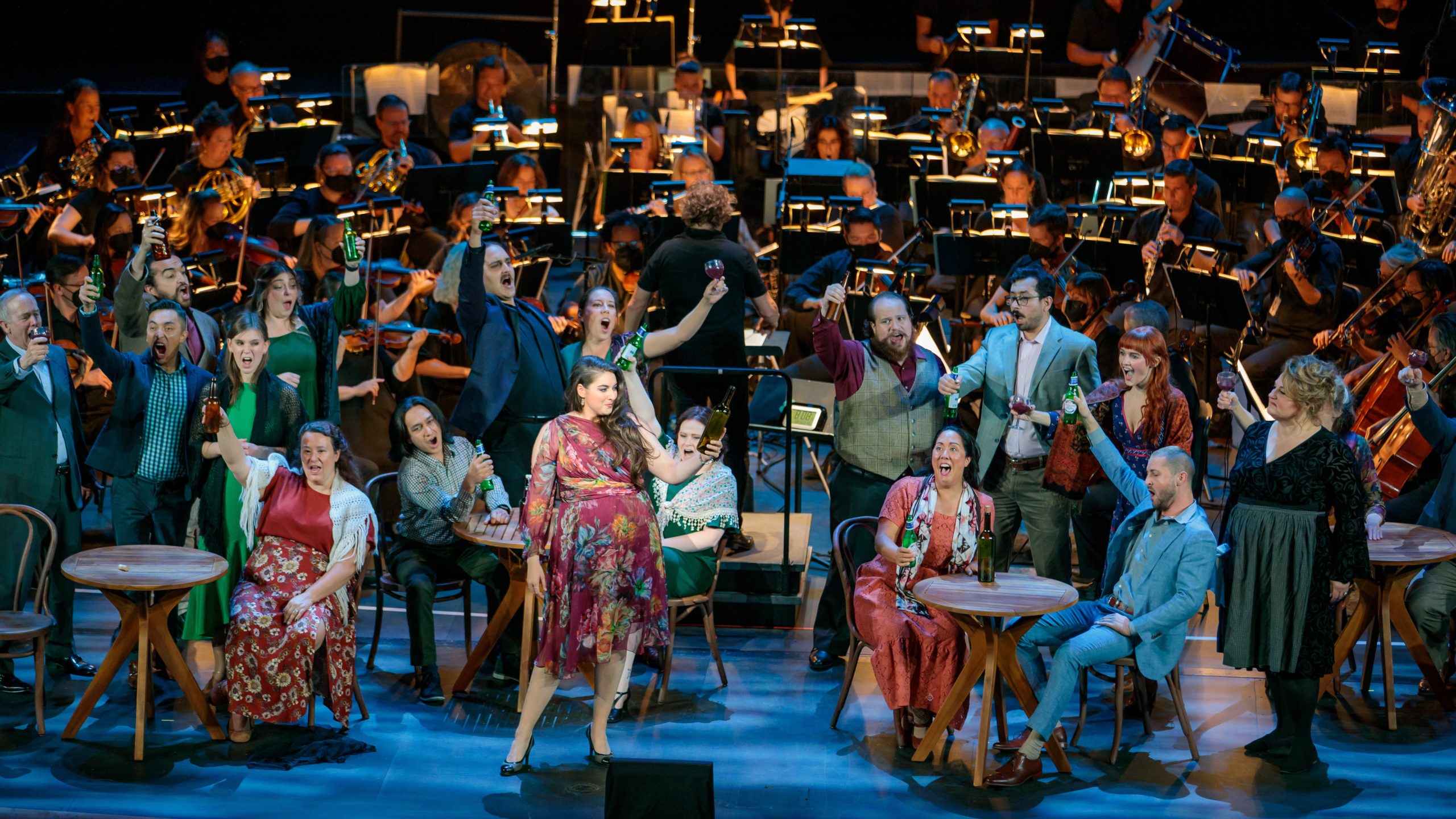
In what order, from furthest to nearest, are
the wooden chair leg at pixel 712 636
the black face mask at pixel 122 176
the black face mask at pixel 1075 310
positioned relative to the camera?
the black face mask at pixel 122 176, the black face mask at pixel 1075 310, the wooden chair leg at pixel 712 636

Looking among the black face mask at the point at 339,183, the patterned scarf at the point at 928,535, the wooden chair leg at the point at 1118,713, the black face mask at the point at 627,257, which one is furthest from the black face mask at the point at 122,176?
the wooden chair leg at the point at 1118,713

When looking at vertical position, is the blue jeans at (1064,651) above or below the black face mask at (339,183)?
below

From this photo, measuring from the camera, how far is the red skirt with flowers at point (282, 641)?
5094 millimetres

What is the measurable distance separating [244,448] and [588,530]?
1405 millimetres

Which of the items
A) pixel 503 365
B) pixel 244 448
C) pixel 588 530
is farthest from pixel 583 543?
pixel 244 448

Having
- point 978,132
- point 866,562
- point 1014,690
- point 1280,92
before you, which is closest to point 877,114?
point 978,132

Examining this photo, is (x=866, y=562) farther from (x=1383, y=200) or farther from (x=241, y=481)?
(x=1383, y=200)

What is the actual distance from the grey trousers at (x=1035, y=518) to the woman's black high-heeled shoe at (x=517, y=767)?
182cm

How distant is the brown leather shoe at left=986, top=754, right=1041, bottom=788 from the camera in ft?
16.0

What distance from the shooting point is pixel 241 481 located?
535 centimetres

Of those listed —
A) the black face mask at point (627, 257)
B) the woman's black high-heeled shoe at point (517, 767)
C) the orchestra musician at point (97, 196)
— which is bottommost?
the woman's black high-heeled shoe at point (517, 767)

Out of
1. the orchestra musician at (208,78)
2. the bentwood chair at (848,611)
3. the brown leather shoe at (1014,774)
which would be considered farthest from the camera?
the orchestra musician at (208,78)

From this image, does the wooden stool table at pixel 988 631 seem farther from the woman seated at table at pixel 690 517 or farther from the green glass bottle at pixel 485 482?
the green glass bottle at pixel 485 482

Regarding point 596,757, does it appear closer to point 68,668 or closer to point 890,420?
point 890,420
